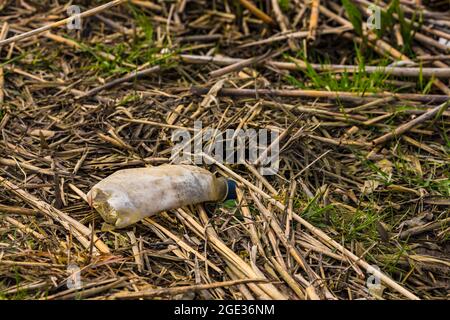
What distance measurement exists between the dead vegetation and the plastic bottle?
0.05m

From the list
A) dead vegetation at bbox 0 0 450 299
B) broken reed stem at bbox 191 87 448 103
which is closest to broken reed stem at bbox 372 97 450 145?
dead vegetation at bbox 0 0 450 299

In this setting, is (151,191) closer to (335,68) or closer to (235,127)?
(235,127)

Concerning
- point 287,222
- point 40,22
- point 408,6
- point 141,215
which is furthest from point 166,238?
point 408,6

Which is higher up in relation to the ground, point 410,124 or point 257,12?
point 257,12

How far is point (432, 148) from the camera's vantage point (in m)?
2.98

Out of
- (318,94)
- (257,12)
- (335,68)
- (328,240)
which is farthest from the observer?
(257,12)

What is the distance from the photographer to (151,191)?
8.18 feet

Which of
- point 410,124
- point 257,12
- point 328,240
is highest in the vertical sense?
point 257,12

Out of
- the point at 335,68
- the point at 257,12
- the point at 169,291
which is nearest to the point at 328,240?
the point at 169,291

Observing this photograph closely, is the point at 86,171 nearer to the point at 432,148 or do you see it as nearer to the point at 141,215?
the point at 141,215

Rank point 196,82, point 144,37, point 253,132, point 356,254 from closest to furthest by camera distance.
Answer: point 356,254, point 253,132, point 196,82, point 144,37

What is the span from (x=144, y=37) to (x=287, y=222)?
4.96 feet

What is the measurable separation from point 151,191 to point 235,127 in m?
0.62

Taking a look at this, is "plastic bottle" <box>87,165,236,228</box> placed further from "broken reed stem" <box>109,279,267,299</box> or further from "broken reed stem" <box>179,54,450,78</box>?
"broken reed stem" <box>179,54,450,78</box>
